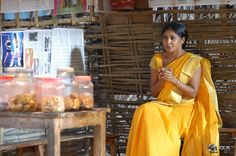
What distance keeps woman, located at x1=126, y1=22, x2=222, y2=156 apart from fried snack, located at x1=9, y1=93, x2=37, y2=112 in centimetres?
117

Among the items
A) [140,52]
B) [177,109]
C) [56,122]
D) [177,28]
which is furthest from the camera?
[140,52]

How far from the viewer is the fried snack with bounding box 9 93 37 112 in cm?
330

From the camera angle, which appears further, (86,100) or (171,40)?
(171,40)

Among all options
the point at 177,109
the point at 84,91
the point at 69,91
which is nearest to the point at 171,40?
the point at 177,109

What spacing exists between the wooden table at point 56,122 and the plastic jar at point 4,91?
84 mm

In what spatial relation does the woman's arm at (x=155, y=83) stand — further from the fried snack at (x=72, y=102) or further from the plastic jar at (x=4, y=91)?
the plastic jar at (x=4, y=91)

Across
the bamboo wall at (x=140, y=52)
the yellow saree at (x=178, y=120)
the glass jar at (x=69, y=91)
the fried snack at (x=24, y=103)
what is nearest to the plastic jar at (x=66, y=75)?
the glass jar at (x=69, y=91)

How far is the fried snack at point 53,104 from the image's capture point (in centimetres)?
323

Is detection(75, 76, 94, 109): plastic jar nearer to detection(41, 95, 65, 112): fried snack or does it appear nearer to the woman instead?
detection(41, 95, 65, 112): fried snack

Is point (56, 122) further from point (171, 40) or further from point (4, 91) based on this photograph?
point (171, 40)

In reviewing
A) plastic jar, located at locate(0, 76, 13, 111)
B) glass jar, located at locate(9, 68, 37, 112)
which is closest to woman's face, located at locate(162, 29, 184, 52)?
glass jar, located at locate(9, 68, 37, 112)

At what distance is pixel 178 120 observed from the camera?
14.4ft

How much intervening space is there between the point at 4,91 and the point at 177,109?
64.4 inches

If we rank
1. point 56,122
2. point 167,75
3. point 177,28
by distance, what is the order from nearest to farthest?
point 56,122, point 167,75, point 177,28
